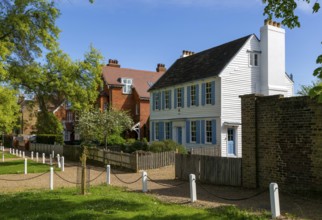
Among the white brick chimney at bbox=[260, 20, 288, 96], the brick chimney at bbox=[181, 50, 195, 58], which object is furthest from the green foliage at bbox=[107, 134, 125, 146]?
the white brick chimney at bbox=[260, 20, 288, 96]

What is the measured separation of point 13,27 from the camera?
20.1 metres

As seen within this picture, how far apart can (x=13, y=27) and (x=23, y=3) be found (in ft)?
5.75

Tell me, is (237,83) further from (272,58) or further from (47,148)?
(47,148)

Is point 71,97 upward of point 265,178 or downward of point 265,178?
upward

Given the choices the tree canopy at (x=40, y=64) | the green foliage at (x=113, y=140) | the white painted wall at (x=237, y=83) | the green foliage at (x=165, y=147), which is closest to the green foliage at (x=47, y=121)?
the tree canopy at (x=40, y=64)

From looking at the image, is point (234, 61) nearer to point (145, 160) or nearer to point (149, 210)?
point (145, 160)

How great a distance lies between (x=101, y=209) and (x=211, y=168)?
6.86 meters

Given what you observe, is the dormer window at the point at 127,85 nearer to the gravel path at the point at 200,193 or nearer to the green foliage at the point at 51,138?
the green foliage at the point at 51,138

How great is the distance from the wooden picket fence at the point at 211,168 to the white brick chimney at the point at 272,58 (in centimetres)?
1370

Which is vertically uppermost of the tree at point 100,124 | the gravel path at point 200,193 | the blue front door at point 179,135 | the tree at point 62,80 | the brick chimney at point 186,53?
the brick chimney at point 186,53

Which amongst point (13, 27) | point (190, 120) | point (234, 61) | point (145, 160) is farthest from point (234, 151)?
point (13, 27)

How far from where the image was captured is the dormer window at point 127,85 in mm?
44047

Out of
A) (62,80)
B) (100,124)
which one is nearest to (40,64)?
(62,80)

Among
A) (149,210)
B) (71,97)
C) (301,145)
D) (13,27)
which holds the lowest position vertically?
(149,210)
